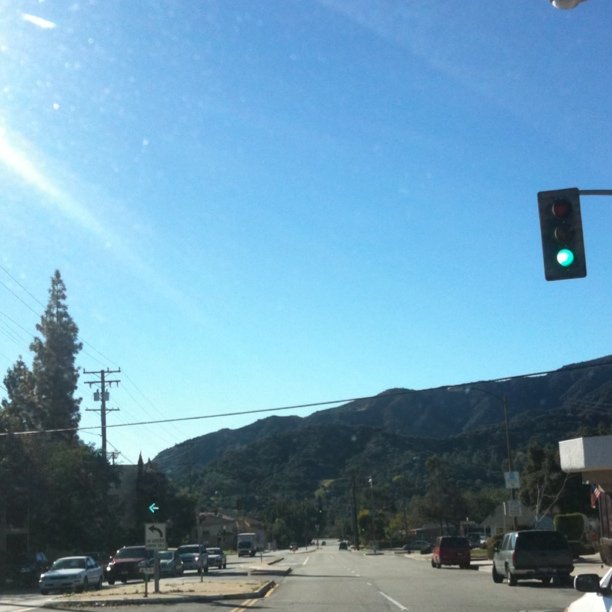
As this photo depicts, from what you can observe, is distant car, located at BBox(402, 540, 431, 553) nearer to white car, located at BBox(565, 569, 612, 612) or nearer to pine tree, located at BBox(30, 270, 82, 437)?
pine tree, located at BBox(30, 270, 82, 437)

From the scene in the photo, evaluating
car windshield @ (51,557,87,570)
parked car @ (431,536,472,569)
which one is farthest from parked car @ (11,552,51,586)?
parked car @ (431,536,472,569)

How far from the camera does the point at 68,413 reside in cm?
7038

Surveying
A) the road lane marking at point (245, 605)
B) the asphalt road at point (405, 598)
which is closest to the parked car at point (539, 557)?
the asphalt road at point (405, 598)

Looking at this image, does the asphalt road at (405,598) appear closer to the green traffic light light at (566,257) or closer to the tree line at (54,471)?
the green traffic light light at (566,257)

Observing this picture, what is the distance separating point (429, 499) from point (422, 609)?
77041 mm

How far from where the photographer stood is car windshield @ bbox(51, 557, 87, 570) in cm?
3656

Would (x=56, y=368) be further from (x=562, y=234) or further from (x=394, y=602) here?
(x=562, y=234)

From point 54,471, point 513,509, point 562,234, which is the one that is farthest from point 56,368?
point 562,234

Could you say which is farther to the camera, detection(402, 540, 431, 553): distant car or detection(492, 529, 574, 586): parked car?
detection(402, 540, 431, 553): distant car

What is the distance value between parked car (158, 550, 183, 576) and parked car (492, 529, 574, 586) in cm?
2216

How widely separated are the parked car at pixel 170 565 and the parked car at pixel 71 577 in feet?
30.5

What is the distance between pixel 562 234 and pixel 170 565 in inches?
1464

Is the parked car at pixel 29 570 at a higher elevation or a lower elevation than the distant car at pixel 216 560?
higher

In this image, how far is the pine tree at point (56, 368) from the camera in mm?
69625
